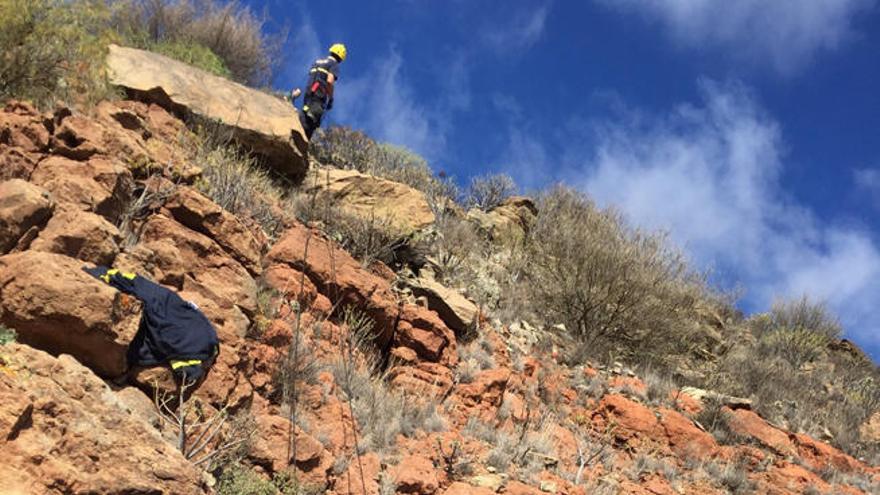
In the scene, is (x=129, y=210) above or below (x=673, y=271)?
below

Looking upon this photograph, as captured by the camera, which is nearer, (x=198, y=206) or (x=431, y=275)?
(x=198, y=206)

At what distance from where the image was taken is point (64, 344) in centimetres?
385

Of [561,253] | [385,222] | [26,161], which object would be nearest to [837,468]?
[561,253]

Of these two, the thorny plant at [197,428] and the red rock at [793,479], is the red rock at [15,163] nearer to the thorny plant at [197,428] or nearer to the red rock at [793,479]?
the thorny plant at [197,428]

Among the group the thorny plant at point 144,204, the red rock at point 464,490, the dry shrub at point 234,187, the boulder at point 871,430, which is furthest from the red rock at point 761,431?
the thorny plant at point 144,204

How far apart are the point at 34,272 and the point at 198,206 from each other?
2264 mm

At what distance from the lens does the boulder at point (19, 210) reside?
13.9 feet

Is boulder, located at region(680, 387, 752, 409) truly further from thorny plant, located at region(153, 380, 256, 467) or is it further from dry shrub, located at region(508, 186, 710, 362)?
thorny plant, located at region(153, 380, 256, 467)

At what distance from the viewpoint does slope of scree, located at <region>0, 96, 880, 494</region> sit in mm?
3211

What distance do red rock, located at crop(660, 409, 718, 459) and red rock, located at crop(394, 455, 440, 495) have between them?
3.98 meters

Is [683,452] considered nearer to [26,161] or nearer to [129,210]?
[129,210]

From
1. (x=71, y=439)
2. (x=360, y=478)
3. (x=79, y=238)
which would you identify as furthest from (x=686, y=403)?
(x=71, y=439)

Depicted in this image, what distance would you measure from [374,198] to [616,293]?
4016mm

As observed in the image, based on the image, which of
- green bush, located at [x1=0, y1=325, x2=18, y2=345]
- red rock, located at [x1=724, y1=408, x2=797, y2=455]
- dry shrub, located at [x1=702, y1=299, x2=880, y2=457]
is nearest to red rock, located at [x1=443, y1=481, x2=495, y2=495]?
green bush, located at [x1=0, y1=325, x2=18, y2=345]
